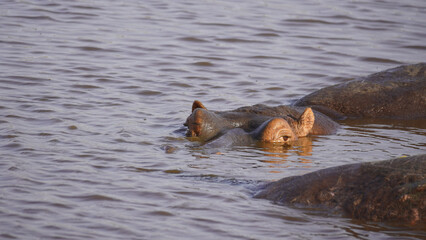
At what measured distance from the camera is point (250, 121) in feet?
24.3

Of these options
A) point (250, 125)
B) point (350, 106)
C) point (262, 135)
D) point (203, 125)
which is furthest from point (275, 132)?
point (350, 106)

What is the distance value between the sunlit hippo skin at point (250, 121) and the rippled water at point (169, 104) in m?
0.17

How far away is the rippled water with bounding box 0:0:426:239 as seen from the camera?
499 cm

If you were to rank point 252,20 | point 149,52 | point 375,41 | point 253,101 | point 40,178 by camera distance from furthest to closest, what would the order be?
point 252,20, point 375,41, point 149,52, point 253,101, point 40,178

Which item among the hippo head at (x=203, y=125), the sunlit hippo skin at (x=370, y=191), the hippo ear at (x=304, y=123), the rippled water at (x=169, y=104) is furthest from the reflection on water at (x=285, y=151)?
the sunlit hippo skin at (x=370, y=191)

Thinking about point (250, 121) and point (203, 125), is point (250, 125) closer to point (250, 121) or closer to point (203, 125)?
point (250, 121)

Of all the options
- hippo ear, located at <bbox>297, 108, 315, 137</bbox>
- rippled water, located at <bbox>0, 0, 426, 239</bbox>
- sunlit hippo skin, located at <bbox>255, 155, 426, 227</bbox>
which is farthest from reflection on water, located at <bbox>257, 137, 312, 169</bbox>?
sunlit hippo skin, located at <bbox>255, 155, 426, 227</bbox>

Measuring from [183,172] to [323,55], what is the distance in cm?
688

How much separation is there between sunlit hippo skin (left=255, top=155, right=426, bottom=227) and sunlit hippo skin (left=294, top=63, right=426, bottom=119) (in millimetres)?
3622

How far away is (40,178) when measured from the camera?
5.75 metres

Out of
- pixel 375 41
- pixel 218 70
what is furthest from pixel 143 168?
pixel 375 41

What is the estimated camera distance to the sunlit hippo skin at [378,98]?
8.62 metres

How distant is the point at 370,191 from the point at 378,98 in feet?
13.3

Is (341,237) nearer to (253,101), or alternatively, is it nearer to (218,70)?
(253,101)
